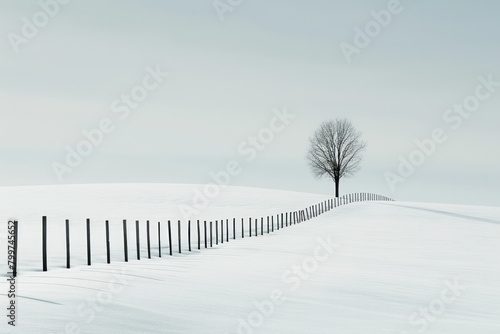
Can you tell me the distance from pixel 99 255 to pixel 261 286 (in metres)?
11.8

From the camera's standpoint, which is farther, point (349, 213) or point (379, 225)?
point (349, 213)

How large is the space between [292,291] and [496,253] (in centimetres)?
1654

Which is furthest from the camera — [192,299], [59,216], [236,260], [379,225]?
[59,216]

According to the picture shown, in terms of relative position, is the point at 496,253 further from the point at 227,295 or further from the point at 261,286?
the point at 227,295

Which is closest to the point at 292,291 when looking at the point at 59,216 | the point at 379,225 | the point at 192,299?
the point at 192,299

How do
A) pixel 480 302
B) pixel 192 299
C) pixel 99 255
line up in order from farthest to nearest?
pixel 99 255 < pixel 480 302 < pixel 192 299

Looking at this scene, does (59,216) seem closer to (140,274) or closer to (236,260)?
(236,260)

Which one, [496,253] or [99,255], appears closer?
[99,255]

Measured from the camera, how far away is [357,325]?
9.60m

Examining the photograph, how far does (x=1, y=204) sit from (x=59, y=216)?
12.5 metres

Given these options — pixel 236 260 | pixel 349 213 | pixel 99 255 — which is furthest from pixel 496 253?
pixel 349 213

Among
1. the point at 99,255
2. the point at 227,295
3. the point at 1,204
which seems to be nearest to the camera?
the point at 227,295

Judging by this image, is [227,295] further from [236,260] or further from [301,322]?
[236,260]

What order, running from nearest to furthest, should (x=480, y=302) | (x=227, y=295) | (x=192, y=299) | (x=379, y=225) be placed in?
(x=192, y=299), (x=227, y=295), (x=480, y=302), (x=379, y=225)
